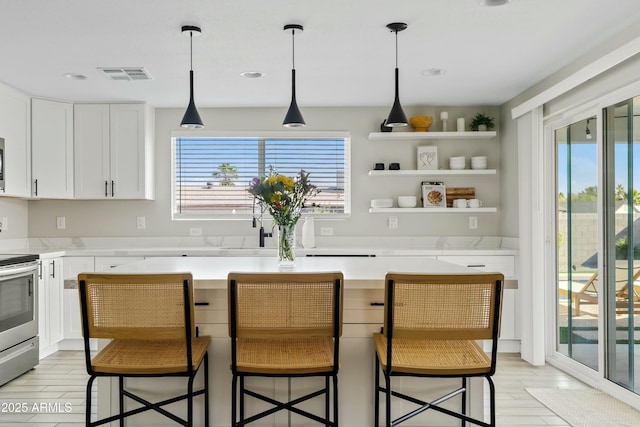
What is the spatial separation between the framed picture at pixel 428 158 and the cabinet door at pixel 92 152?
120 inches

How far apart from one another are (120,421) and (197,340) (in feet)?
1.77

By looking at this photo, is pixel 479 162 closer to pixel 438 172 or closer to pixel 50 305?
pixel 438 172

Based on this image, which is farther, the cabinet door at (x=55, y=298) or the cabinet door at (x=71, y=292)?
the cabinet door at (x=71, y=292)

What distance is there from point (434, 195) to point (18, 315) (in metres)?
3.76

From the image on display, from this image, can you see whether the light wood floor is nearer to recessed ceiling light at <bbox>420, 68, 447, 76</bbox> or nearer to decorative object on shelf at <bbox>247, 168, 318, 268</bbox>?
decorative object on shelf at <bbox>247, 168, 318, 268</bbox>

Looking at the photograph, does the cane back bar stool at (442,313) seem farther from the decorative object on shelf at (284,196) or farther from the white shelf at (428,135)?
the white shelf at (428,135)

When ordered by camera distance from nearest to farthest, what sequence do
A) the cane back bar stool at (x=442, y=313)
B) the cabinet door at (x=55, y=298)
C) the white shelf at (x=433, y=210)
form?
the cane back bar stool at (x=442, y=313)
the cabinet door at (x=55, y=298)
the white shelf at (x=433, y=210)

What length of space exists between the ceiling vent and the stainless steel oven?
153cm

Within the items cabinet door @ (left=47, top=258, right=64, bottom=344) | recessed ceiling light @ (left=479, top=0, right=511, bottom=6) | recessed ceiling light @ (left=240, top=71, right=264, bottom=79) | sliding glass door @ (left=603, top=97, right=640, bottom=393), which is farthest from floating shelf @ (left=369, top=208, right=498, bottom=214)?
cabinet door @ (left=47, top=258, right=64, bottom=344)

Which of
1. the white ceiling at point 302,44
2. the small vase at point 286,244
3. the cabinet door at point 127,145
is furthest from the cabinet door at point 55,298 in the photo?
the small vase at point 286,244

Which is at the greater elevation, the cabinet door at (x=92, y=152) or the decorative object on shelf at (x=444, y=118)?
the decorative object on shelf at (x=444, y=118)

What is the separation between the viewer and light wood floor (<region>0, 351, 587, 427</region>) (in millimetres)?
3115

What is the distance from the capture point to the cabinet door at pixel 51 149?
486 centimetres

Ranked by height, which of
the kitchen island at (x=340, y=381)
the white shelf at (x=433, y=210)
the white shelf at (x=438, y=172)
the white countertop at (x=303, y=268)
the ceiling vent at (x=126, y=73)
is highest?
the ceiling vent at (x=126, y=73)
